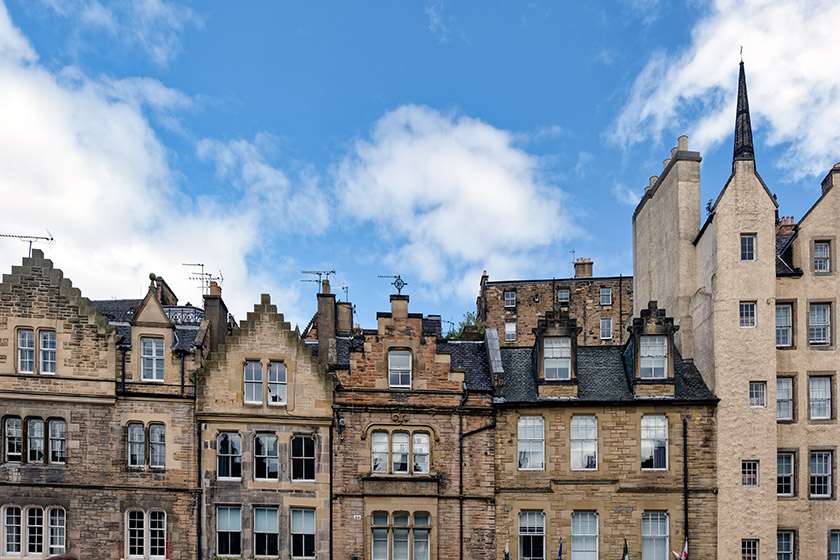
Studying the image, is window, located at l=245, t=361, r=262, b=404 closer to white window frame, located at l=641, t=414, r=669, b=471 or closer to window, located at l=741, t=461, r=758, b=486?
white window frame, located at l=641, t=414, r=669, b=471

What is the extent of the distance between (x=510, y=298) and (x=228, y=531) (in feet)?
119

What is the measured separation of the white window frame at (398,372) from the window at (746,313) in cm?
1392

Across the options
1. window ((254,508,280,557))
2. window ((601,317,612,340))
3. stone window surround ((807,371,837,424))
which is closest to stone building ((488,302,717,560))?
stone window surround ((807,371,837,424))

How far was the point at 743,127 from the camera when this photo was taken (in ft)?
86.7

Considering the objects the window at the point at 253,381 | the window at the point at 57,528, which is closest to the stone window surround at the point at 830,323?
the window at the point at 253,381

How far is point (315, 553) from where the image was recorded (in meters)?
25.3

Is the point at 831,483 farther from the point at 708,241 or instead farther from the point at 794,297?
the point at 708,241

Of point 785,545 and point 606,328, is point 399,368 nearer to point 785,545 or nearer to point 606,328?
point 785,545

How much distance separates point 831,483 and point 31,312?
34168 mm

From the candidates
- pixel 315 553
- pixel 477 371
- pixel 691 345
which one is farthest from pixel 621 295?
pixel 315 553

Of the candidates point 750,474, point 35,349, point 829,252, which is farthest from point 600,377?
point 35,349

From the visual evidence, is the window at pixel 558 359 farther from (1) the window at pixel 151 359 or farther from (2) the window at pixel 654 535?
(1) the window at pixel 151 359

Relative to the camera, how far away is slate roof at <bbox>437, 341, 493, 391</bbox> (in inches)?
1029

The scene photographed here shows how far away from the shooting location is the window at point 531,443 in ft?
84.2
